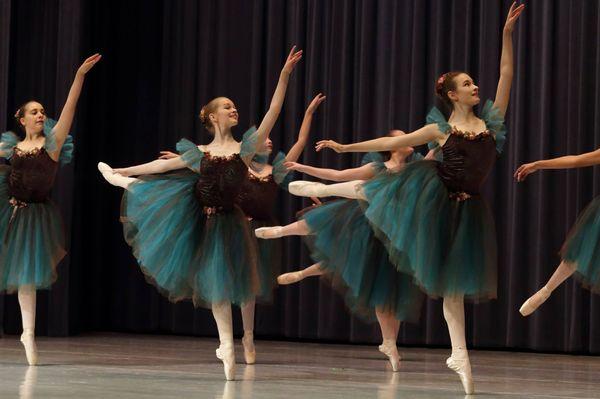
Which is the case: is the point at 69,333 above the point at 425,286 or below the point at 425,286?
below

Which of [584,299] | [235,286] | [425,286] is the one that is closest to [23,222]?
[235,286]

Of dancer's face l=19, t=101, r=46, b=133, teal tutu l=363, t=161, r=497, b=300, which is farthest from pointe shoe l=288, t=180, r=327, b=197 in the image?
dancer's face l=19, t=101, r=46, b=133

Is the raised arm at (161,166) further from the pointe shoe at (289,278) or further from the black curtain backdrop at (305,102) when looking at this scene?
the black curtain backdrop at (305,102)

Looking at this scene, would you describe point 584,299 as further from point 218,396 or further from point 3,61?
point 3,61

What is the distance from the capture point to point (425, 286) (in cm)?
431

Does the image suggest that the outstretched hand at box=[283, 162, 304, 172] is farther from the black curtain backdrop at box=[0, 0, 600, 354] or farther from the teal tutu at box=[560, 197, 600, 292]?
the black curtain backdrop at box=[0, 0, 600, 354]

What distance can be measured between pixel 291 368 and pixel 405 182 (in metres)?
1.48

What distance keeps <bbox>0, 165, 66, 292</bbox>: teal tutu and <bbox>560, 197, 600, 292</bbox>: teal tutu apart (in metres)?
2.69

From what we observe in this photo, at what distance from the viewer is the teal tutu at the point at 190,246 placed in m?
4.86

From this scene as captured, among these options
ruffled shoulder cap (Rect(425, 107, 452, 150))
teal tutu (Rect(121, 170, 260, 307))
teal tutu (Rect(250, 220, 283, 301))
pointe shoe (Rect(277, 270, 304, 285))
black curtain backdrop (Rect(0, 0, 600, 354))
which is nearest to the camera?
ruffled shoulder cap (Rect(425, 107, 452, 150))

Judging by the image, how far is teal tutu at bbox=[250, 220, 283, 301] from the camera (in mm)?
5852

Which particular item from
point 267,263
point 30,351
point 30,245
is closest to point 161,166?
point 30,245

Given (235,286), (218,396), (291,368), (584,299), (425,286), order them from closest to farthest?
(218,396)
(425,286)
(235,286)
(291,368)
(584,299)

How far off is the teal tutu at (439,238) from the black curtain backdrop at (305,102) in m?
2.67
